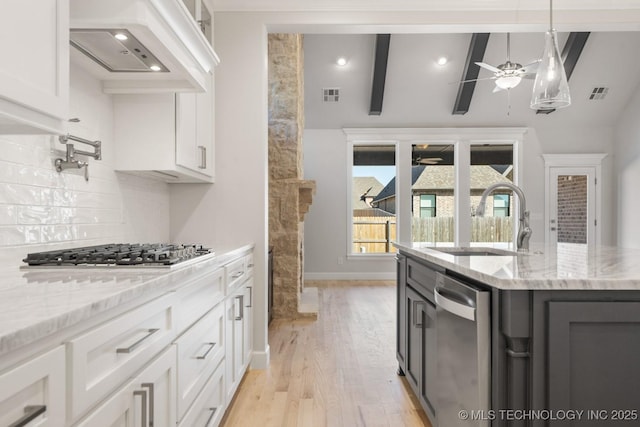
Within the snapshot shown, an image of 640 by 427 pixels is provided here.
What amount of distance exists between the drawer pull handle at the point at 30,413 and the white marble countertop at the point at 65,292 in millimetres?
115

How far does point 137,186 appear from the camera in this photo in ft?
8.23

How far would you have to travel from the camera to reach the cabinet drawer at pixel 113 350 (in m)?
0.83

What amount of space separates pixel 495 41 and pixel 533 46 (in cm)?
57

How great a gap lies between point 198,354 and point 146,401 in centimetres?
51

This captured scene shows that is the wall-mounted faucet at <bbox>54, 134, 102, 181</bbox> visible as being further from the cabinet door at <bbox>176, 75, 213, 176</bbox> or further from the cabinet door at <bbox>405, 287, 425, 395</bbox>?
the cabinet door at <bbox>405, 287, 425, 395</bbox>

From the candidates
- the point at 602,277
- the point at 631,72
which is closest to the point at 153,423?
the point at 602,277

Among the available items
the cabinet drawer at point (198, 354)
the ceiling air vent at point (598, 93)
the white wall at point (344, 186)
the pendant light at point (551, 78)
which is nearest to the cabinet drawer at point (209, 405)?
the cabinet drawer at point (198, 354)

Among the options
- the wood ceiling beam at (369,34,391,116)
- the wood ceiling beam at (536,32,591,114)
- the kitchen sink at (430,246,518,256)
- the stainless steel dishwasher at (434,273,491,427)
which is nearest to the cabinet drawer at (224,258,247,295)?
the stainless steel dishwasher at (434,273,491,427)

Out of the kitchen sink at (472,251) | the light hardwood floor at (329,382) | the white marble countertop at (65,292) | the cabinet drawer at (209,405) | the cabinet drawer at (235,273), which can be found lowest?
the light hardwood floor at (329,382)

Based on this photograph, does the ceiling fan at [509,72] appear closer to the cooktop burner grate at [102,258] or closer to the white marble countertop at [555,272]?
the white marble countertop at [555,272]

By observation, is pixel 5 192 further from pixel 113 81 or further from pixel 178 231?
pixel 178 231

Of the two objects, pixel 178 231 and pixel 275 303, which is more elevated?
pixel 178 231

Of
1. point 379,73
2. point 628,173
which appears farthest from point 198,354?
point 628,173

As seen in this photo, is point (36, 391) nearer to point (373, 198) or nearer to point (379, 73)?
point (379, 73)
